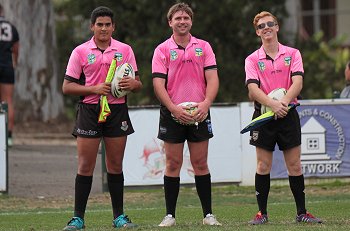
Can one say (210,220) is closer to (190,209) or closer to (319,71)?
(190,209)

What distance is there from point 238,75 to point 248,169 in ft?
34.3

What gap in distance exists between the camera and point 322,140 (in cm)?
1625

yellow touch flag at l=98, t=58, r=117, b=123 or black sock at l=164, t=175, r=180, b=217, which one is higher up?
yellow touch flag at l=98, t=58, r=117, b=123

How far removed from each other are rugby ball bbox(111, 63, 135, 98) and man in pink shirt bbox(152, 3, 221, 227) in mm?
301

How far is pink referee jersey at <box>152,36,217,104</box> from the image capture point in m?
10.9

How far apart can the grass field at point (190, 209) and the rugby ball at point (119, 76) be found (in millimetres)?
1339

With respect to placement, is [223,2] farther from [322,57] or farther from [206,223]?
[206,223]

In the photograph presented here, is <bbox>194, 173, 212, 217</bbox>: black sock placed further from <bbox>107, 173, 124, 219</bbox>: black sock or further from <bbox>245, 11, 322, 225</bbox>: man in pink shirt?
<bbox>107, 173, 124, 219</bbox>: black sock

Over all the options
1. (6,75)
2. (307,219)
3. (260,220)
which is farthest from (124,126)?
(6,75)

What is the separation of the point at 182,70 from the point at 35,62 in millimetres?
14181

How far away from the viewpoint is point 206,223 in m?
11.0

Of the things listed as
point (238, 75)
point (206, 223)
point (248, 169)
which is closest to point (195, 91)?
point (206, 223)

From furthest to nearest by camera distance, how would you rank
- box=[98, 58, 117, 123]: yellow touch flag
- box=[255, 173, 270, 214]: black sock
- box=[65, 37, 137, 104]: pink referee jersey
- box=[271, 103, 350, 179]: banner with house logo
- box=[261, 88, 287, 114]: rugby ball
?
box=[271, 103, 350, 179]: banner with house logo → box=[255, 173, 270, 214]: black sock → box=[261, 88, 287, 114]: rugby ball → box=[65, 37, 137, 104]: pink referee jersey → box=[98, 58, 117, 123]: yellow touch flag

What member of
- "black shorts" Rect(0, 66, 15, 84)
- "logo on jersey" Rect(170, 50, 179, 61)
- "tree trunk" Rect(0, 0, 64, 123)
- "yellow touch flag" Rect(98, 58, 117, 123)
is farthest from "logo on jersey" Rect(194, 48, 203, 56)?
"tree trunk" Rect(0, 0, 64, 123)
